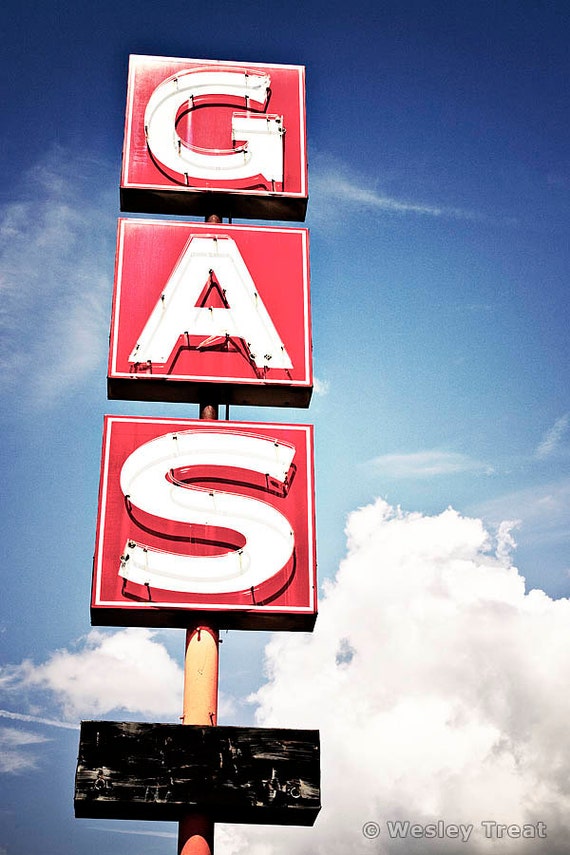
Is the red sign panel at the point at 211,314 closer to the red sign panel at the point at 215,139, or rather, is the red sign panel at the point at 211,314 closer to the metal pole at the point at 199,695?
the red sign panel at the point at 215,139

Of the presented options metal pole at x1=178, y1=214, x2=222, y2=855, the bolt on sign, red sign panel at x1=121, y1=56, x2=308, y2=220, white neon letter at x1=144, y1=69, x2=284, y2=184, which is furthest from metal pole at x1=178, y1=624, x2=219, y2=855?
white neon letter at x1=144, y1=69, x2=284, y2=184

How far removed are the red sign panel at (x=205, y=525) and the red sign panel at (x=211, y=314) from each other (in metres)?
0.77

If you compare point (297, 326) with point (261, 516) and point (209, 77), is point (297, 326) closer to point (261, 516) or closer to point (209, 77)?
point (261, 516)

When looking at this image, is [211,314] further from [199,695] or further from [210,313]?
[199,695]

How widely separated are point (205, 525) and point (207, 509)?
0.74 ft

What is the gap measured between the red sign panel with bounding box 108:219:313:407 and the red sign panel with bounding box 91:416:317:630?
Result: 77 cm

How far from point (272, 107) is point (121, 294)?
486 cm

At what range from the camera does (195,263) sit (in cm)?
1680

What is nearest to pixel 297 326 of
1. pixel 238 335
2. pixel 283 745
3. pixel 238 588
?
pixel 238 335

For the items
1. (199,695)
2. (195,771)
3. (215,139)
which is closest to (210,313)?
(215,139)

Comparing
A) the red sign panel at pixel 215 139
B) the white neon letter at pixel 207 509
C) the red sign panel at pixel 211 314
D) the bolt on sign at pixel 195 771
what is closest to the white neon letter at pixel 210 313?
the red sign panel at pixel 211 314

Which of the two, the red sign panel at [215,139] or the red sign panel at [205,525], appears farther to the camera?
the red sign panel at [215,139]

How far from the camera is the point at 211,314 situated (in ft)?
53.6

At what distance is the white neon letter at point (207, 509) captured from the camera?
46.6 ft
